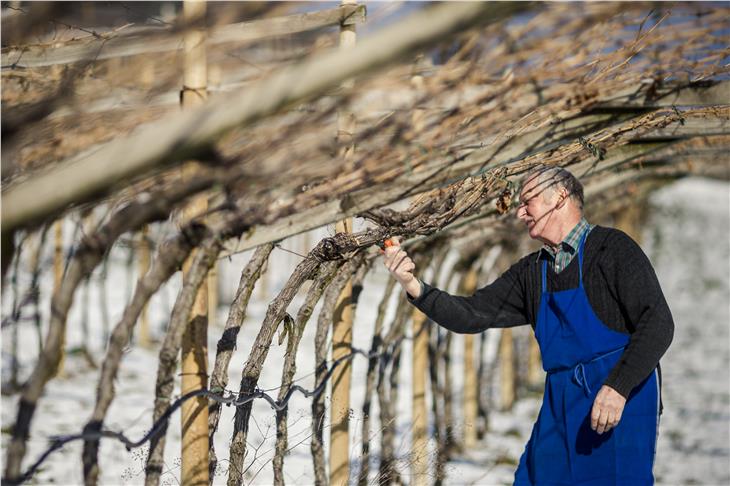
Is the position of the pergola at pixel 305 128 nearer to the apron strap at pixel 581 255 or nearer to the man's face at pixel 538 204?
the man's face at pixel 538 204

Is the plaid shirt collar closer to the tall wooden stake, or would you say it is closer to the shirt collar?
the shirt collar

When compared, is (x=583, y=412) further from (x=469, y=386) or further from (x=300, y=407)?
(x=300, y=407)

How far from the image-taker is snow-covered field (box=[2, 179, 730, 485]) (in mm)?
5883

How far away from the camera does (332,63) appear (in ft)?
5.13

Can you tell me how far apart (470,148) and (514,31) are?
457 millimetres

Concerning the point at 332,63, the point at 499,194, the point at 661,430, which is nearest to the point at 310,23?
the point at 499,194

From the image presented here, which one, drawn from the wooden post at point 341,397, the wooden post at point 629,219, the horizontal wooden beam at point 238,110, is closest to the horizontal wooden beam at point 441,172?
the horizontal wooden beam at point 238,110

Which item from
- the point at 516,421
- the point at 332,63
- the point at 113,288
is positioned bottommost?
the point at 332,63

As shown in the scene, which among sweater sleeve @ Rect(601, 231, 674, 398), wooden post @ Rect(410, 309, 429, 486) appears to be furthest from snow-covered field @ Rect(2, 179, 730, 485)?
sweater sleeve @ Rect(601, 231, 674, 398)

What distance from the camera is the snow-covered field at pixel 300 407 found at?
5.88 meters

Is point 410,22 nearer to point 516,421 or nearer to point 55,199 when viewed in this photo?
point 55,199

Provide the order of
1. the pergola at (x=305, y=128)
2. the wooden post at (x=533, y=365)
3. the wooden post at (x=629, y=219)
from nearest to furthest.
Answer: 1. the pergola at (x=305, y=128)
2. the wooden post at (x=533, y=365)
3. the wooden post at (x=629, y=219)

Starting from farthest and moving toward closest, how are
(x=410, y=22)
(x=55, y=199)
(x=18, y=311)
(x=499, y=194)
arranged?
1. (x=499, y=194)
2. (x=18, y=311)
3. (x=55, y=199)
4. (x=410, y=22)

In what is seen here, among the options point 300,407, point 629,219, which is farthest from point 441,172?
point 629,219
